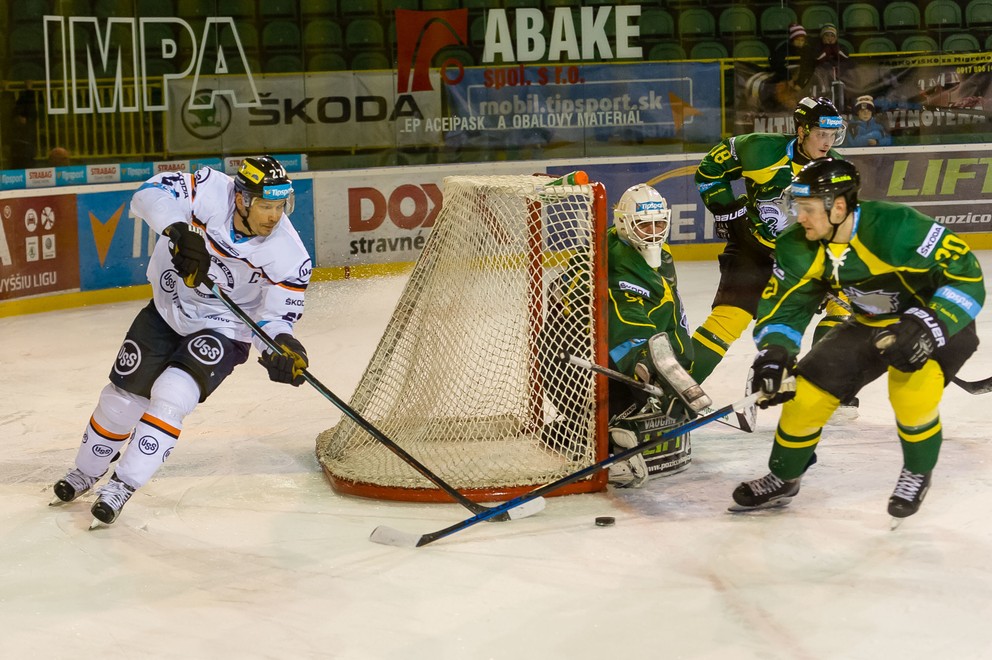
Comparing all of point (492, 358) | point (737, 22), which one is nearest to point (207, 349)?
point (492, 358)

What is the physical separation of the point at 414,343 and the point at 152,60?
486 centimetres

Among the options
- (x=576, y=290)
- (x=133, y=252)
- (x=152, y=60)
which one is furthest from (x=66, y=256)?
(x=576, y=290)

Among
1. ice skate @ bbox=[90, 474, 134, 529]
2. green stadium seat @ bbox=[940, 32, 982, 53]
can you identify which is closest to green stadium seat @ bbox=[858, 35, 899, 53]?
green stadium seat @ bbox=[940, 32, 982, 53]

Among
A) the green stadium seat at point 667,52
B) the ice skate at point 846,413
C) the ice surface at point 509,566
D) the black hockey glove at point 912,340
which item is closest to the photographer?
the ice surface at point 509,566

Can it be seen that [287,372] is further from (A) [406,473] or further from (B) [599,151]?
Answer: (B) [599,151]

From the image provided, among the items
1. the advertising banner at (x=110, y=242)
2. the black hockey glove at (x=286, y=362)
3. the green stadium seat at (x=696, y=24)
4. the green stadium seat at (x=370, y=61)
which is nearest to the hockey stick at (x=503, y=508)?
the black hockey glove at (x=286, y=362)

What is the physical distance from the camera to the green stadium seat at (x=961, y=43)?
932 centimetres

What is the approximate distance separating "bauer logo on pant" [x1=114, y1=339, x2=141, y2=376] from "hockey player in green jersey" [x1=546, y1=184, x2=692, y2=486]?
3.97 feet

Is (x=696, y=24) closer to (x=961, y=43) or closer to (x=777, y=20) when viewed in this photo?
(x=777, y=20)

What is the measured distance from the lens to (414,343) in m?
4.09

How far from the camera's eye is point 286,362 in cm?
346

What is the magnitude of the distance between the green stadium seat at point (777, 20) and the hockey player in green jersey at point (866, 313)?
625 centimetres

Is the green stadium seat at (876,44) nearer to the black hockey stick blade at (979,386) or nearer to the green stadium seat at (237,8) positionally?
the green stadium seat at (237,8)

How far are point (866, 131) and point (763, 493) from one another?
239 inches
